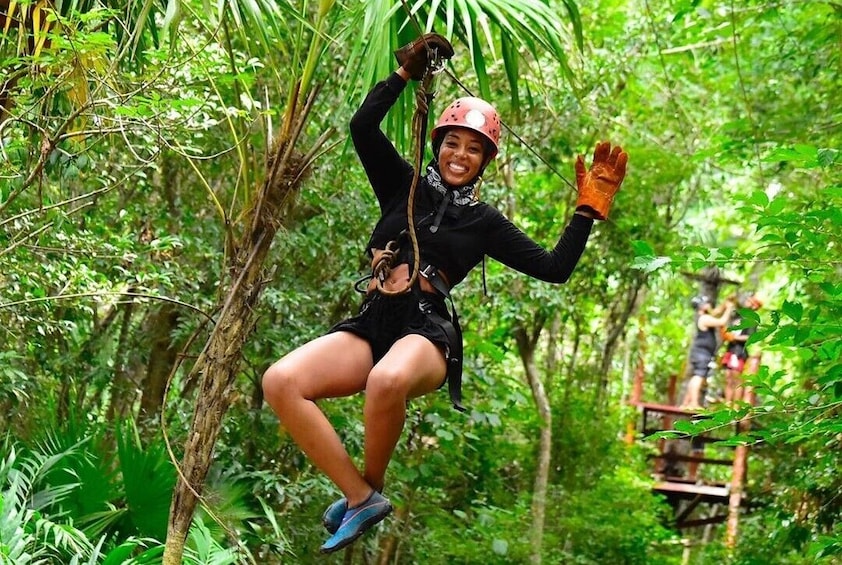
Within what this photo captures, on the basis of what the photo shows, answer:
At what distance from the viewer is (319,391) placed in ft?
10.2

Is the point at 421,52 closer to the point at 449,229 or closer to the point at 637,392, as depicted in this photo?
the point at 449,229

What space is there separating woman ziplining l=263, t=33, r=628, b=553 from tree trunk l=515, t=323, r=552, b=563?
481 centimetres

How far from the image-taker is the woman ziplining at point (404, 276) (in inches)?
121

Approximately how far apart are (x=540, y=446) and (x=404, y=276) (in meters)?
5.34

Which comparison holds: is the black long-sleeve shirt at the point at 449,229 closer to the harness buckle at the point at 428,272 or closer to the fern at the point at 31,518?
the harness buckle at the point at 428,272

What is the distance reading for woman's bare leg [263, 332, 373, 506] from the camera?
3062 mm

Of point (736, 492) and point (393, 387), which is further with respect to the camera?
point (736, 492)

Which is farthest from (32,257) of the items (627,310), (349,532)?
(627,310)

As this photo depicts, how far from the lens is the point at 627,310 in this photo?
10.1 meters

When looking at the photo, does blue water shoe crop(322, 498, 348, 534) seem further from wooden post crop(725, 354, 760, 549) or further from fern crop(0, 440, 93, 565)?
wooden post crop(725, 354, 760, 549)

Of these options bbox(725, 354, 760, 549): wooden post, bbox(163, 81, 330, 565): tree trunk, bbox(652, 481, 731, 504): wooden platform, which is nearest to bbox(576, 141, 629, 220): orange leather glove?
bbox(163, 81, 330, 565): tree trunk

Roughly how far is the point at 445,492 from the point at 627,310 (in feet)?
8.96

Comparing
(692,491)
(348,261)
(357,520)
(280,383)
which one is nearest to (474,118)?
(280,383)

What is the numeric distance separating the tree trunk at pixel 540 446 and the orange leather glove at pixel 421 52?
5207mm
